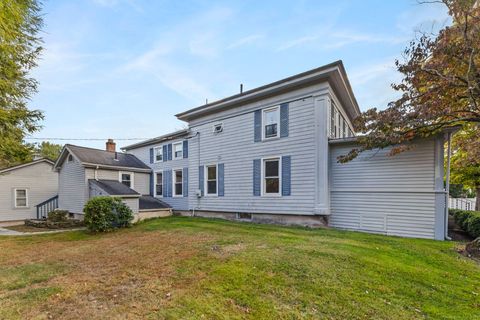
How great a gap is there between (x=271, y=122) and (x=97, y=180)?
9937 mm

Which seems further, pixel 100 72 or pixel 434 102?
pixel 100 72

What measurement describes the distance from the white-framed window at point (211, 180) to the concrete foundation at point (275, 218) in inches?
44.3

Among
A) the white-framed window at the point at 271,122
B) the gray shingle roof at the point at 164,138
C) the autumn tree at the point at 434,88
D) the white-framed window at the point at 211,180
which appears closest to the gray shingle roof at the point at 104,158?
the gray shingle roof at the point at 164,138

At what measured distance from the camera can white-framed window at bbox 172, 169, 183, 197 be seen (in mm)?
14695

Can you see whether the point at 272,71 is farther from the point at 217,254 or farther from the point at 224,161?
the point at 217,254

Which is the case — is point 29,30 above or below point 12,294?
above

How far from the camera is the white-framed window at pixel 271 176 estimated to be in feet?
34.3

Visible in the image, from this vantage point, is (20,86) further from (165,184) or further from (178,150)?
(165,184)

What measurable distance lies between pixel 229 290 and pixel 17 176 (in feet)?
57.5

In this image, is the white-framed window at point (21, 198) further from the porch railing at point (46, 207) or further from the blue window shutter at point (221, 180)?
the blue window shutter at point (221, 180)

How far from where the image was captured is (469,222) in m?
8.98

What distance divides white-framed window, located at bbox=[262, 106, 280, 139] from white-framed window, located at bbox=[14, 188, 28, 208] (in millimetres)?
15603

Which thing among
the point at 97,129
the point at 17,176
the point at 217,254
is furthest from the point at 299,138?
the point at 97,129

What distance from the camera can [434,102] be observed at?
736cm
